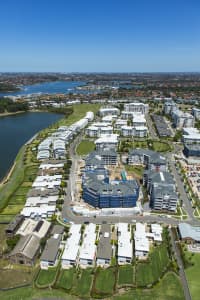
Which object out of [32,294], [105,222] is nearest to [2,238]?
[32,294]

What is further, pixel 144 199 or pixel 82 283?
pixel 144 199

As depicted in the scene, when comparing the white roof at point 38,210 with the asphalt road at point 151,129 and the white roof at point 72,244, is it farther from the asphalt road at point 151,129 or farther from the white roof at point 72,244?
the asphalt road at point 151,129

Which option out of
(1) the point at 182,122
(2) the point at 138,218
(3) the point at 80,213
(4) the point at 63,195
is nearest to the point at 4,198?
(4) the point at 63,195

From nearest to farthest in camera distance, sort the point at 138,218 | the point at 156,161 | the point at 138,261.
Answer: the point at 138,261 < the point at 138,218 < the point at 156,161

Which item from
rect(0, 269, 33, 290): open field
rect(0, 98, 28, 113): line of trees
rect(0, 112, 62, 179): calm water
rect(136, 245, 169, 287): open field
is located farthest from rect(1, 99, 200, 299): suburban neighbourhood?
rect(0, 98, 28, 113): line of trees

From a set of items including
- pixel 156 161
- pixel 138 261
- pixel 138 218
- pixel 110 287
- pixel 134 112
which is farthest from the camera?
pixel 134 112

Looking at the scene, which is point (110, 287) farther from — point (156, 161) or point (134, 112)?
point (134, 112)
